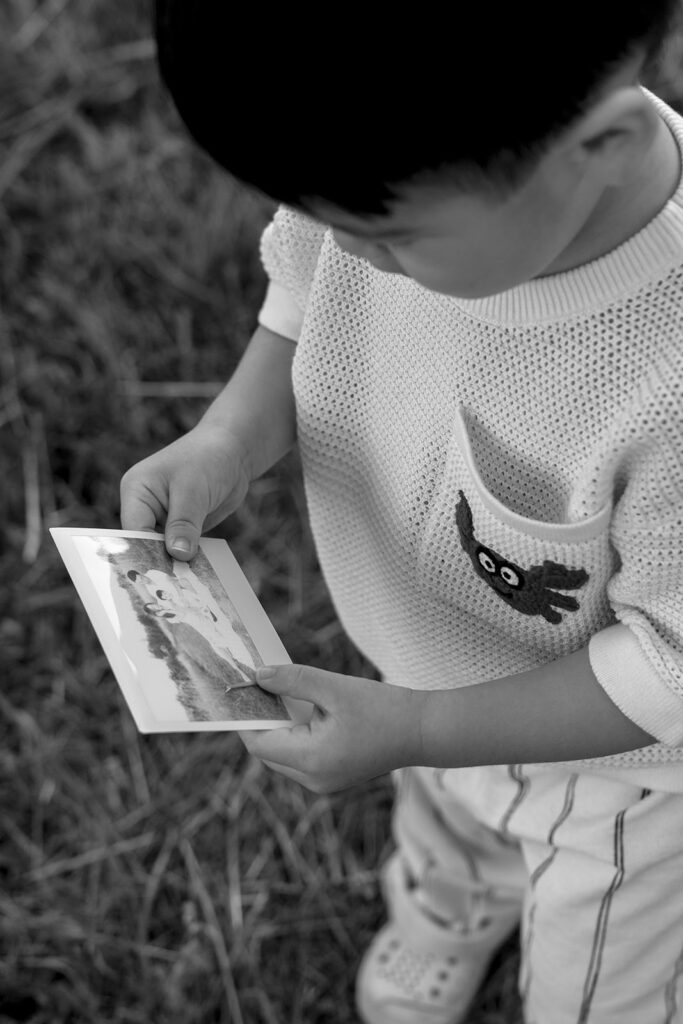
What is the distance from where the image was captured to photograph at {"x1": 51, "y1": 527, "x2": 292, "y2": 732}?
82 centimetres

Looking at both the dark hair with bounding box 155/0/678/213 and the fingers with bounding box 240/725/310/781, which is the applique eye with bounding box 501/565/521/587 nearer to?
the fingers with bounding box 240/725/310/781

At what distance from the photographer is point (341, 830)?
148cm

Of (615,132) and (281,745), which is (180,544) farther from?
(615,132)

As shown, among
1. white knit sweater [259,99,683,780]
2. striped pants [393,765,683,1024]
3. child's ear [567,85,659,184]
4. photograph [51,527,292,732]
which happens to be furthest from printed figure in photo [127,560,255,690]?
child's ear [567,85,659,184]

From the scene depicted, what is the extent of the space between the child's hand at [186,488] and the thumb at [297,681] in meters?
0.11

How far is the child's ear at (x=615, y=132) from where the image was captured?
617 millimetres

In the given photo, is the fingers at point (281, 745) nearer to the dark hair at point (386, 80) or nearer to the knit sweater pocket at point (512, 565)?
the knit sweater pocket at point (512, 565)

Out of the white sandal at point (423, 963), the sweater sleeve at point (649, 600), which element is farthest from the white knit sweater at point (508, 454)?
the white sandal at point (423, 963)

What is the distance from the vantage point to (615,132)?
0.64 metres

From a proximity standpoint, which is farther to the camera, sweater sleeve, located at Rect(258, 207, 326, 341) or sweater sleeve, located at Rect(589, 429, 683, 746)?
sweater sleeve, located at Rect(258, 207, 326, 341)

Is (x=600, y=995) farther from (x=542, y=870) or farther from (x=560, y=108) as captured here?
(x=560, y=108)

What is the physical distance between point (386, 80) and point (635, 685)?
17.3 inches

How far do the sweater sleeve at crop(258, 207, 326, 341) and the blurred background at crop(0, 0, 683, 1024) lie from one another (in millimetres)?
630

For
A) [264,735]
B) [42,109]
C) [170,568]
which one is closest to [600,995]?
[264,735]
